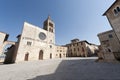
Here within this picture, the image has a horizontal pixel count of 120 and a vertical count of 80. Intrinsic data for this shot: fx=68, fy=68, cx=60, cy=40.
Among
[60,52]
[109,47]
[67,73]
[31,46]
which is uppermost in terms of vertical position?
[31,46]

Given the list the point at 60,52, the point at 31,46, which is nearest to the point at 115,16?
the point at 31,46

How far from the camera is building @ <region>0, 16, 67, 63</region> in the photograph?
21453mm

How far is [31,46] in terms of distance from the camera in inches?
958

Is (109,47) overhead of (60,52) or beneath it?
beneath

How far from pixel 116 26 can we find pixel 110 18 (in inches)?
83.7

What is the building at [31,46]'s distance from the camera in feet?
70.4

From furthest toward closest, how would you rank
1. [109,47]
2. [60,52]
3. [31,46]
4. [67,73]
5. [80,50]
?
1. [60,52]
2. [80,50]
3. [31,46]
4. [109,47]
5. [67,73]

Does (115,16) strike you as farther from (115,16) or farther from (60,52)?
(60,52)

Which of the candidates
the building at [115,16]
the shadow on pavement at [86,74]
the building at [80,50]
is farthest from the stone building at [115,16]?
the building at [80,50]

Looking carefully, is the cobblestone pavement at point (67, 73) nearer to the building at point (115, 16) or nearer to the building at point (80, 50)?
the building at point (115, 16)

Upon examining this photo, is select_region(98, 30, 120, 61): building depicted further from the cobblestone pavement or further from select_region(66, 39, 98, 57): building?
select_region(66, 39, 98, 57): building

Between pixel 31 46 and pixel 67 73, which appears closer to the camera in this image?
pixel 67 73

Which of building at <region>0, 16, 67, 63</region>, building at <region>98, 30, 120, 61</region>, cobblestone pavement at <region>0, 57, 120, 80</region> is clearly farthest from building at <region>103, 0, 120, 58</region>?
building at <region>0, 16, 67, 63</region>

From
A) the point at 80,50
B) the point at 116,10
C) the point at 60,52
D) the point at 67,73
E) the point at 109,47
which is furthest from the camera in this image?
the point at 60,52
